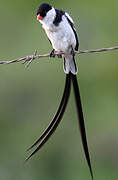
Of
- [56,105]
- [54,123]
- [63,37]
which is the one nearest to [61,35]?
[63,37]

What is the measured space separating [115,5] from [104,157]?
1621 millimetres

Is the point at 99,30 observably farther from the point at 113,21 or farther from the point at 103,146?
the point at 103,146

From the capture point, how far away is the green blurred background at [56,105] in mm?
5965

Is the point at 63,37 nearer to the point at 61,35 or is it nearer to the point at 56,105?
the point at 61,35

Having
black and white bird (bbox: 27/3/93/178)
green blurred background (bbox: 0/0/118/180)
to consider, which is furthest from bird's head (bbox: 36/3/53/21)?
green blurred background (bbox: 0/0/118/180)

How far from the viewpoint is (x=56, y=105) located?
6059 millimetres

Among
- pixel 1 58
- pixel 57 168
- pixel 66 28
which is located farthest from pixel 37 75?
pixel 66 28

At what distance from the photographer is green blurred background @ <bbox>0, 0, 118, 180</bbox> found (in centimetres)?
596

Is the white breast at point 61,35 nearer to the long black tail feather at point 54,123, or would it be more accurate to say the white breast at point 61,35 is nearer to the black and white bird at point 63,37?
the black and white bird at point 63,37

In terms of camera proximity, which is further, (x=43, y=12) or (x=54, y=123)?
(x=43, y=12)

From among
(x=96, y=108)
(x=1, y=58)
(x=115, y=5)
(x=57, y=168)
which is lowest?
(x=57, y=168)

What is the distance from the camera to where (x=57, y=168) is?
5.99m

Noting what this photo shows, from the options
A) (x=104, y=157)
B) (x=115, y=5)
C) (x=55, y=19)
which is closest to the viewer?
(x=55, y=19)

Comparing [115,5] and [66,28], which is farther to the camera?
[115,5]
